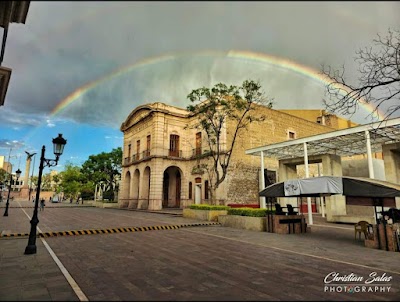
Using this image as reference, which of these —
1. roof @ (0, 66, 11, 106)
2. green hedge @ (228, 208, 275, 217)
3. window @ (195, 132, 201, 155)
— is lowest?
green hedge @ (228, 208, 275, 217)

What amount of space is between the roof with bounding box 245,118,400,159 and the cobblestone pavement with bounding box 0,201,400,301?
6.92 m

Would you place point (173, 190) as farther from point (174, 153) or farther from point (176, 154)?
point (174, 153)

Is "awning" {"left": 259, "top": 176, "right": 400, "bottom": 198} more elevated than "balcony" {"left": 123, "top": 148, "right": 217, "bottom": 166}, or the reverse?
"balcony" {"left": 123, "top": 148, "right": 217, "bottom": 166}

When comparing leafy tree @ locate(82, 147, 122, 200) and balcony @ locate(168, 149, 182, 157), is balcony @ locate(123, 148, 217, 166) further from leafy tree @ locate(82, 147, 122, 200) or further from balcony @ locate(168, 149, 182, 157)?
leafy tree @ locate(82, 147, 122, 200)

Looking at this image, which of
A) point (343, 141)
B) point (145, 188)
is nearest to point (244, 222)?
point (343, 141)

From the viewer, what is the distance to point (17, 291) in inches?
163

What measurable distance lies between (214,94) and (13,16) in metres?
14.6

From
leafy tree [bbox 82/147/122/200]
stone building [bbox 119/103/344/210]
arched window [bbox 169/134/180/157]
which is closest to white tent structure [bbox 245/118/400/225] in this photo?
stone building [bbox 119/103/344/210]

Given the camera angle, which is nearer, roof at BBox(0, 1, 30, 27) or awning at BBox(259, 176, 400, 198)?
roof at BBox(0, 1, 30, 27)

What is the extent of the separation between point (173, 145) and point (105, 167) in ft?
66.1

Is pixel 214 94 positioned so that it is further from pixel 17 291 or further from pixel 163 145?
pixel 17 291

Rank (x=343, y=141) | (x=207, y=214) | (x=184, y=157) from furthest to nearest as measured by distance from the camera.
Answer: (x=184, y=157), (x=207, y=214), (x=343, y=141)

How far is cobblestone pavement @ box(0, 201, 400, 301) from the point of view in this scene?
405 centimetres

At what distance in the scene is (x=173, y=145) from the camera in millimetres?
28266
